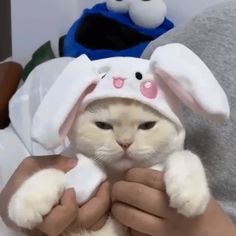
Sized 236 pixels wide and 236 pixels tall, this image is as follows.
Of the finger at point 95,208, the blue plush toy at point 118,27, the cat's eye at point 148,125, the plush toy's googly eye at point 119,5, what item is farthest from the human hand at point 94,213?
the plush toy's googly eye at point 119,5

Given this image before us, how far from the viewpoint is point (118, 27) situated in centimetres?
170

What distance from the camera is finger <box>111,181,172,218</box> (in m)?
0.71

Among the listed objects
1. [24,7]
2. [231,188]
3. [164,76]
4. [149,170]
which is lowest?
[24,7]

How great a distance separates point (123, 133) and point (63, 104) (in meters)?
0.08

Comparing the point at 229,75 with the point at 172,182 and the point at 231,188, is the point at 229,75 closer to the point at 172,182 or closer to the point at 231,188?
the point at 231,188

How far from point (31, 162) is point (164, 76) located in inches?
9.6

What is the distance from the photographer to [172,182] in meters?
0.65

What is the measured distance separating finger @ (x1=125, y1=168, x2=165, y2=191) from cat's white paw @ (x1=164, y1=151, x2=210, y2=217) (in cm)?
2

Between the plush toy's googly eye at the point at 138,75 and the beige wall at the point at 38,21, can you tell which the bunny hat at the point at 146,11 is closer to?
the beige wall at the point at 38,21

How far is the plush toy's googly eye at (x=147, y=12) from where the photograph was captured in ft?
5.41

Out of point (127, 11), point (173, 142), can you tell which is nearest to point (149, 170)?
point (173, 142)

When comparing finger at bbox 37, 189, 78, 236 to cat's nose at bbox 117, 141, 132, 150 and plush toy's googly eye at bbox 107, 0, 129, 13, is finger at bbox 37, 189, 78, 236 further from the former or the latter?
plush toy's googly eye at bbox 107, 0, 129, 13

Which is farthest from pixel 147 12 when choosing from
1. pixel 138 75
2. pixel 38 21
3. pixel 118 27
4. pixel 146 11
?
pixel 138 75

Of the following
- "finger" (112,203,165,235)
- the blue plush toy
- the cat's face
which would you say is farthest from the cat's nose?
the blue plush toy
